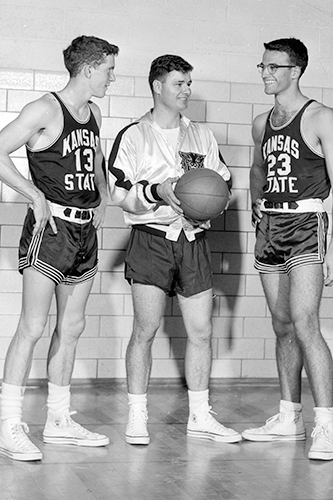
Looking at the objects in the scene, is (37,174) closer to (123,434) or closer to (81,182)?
(81,182)

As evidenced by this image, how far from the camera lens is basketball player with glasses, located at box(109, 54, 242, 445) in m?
4.77

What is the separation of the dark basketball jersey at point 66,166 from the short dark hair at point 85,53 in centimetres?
19

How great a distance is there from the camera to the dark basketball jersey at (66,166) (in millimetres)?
4473

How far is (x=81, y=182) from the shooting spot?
454cm

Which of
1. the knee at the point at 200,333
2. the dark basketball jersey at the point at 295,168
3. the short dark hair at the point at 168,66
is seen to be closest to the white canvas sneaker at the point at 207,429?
the knee at the point at 200,333

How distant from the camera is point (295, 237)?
4648 mm

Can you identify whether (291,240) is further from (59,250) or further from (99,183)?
(59,250)

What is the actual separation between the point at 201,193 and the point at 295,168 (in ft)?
1.86

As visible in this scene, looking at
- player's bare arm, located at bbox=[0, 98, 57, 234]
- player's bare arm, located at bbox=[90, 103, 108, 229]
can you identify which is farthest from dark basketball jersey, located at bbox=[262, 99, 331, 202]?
player's bare arm, located at bbox=[0, 98, 57, 234]

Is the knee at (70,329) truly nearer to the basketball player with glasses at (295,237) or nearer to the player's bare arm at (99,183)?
the player's bare arm at (99,183)

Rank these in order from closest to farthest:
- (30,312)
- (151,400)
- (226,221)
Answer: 1. (30,312)
2. (151,400)
3. (226,221)

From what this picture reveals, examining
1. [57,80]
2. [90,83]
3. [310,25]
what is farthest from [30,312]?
[310,25]

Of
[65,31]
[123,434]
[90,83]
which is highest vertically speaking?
[65,31]

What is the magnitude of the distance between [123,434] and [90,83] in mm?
1898
